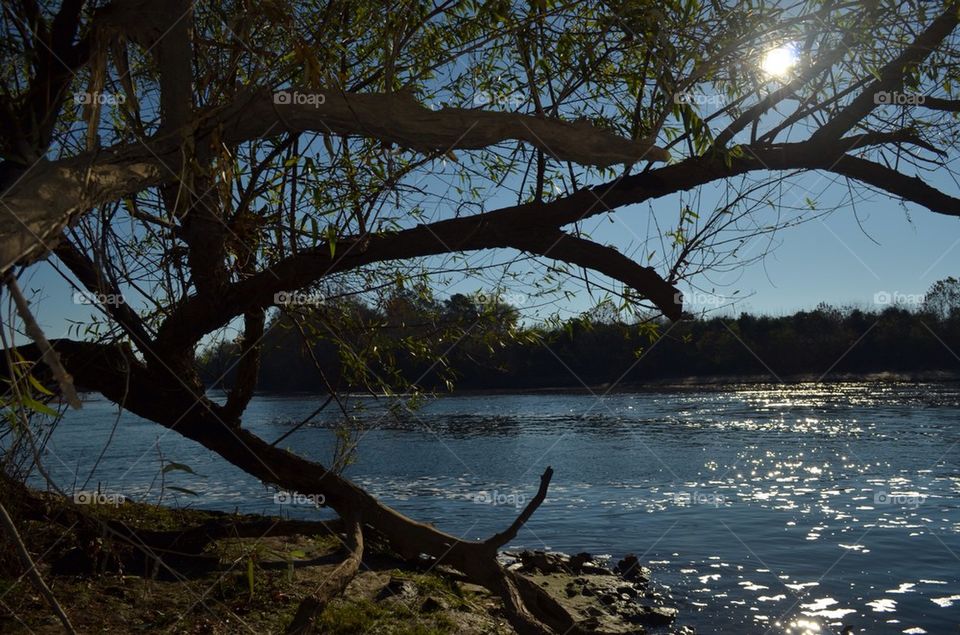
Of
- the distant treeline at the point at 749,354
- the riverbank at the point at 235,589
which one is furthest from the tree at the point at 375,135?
the distant treeline at the point at 749,354

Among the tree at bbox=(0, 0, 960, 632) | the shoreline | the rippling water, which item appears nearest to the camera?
the tree at bbox=(0, 0, 960, 632)

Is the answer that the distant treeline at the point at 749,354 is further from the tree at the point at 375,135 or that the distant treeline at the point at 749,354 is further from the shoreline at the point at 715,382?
the tree at the point at 375,135

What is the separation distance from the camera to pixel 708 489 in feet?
62.1

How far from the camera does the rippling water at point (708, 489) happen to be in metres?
A: 11.4

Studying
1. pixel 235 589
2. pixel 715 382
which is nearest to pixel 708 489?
pixel 235 589

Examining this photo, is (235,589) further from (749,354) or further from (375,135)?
(749,354)

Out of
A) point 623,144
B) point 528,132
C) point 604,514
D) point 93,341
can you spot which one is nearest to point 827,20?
point 623,144

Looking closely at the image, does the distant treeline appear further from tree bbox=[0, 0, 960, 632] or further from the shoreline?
tree bbox=[0, 0, 960, 632]

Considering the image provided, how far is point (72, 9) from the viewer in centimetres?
618

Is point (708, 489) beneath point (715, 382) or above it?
beneath

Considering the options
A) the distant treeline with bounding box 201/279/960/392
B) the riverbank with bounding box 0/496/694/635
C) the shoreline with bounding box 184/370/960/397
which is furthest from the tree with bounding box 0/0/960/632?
the shoreline with bounding box 184/370/960/397

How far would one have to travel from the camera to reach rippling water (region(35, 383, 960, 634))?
37.4 ft

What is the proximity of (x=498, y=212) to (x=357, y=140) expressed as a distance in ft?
4.85

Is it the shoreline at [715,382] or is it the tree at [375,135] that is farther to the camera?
the shoreline at [715,382]
